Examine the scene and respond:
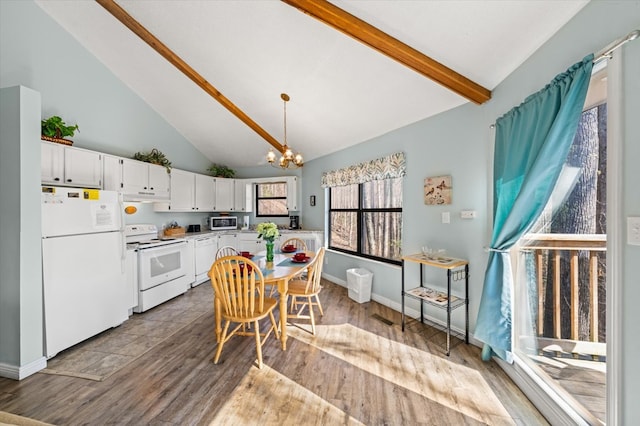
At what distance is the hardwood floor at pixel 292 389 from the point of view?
5.49ft

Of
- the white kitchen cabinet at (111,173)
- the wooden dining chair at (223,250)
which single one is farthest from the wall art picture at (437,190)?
the white kitchen cabinet at (111,173)

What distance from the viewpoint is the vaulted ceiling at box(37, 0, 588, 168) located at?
1855 mm

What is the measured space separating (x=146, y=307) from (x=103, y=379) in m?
1.46

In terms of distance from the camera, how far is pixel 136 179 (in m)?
3.75

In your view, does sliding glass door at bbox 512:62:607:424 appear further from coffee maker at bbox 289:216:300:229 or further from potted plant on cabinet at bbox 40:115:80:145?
potted plant on cabinet at bbox 40:115:80:145

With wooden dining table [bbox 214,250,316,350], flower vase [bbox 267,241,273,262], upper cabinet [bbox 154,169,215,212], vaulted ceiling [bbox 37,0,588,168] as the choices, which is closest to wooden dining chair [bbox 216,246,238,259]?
wooden dining table [bbox 214,250,316,350]

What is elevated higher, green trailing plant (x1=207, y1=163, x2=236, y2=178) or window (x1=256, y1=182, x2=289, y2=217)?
green trailing plant (x1=207, y1=163, x2=236, y2=178)

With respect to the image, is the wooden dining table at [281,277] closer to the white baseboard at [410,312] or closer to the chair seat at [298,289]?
the chair seat at [298,289]

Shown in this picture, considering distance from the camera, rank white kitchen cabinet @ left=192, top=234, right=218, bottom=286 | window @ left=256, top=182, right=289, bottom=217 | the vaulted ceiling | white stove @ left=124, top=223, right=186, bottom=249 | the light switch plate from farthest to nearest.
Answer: window @ left=256, top=182, right=289, bottom=217 < white kitchen cabinet @ left=192, top=234, right=218, bottom=286 < white stove @ left=124, top=223, right=186, bottom=249 < the vaulted ceiling < the light switch plate

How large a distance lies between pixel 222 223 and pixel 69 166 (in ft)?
8.96

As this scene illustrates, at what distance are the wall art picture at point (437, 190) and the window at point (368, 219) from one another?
1.81ft

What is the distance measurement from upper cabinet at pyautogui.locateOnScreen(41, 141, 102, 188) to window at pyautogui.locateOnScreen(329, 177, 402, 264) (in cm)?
351

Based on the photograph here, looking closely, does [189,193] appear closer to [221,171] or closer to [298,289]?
[221,171]

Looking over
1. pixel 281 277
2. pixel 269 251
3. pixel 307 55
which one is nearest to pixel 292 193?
pixel 269 251
